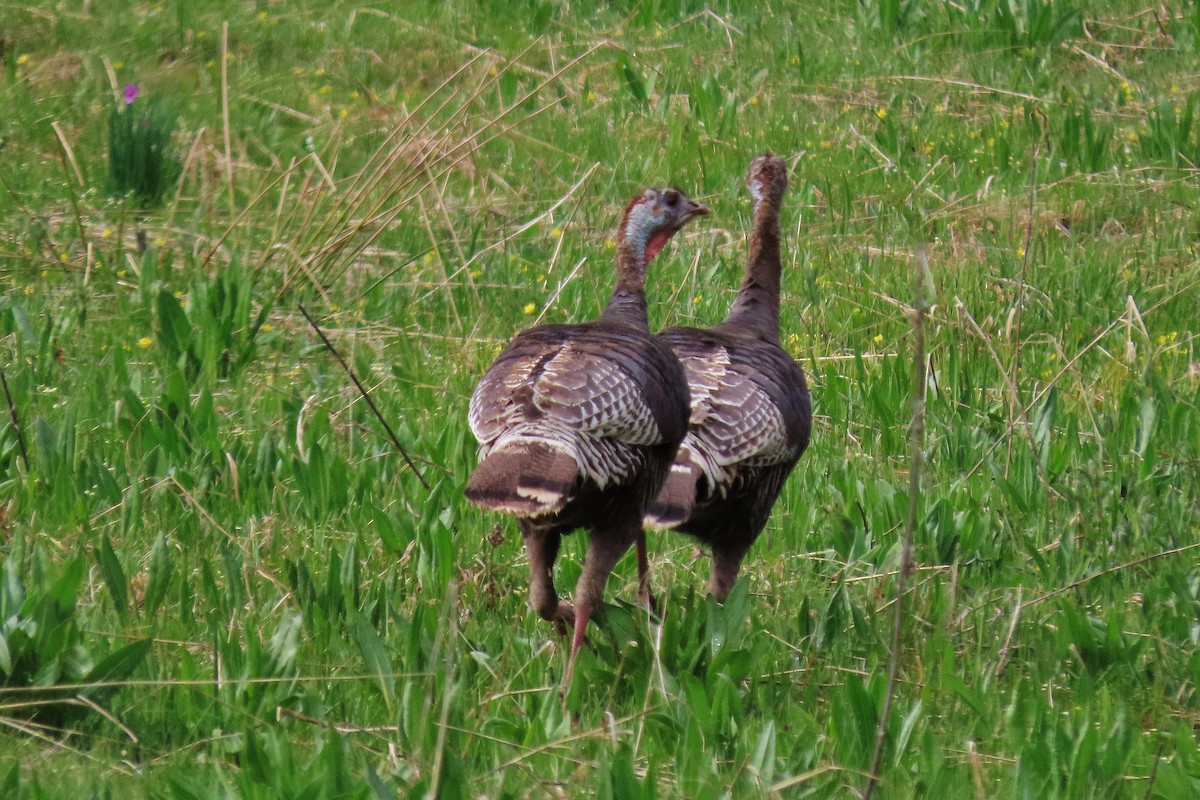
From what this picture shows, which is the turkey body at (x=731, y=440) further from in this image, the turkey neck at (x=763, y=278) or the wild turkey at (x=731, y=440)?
the turkey neck at (x=763, y=278)

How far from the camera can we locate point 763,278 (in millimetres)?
5781

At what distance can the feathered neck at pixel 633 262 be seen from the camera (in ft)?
16.9

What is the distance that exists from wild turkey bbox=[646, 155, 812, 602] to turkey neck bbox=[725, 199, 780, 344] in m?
0.17

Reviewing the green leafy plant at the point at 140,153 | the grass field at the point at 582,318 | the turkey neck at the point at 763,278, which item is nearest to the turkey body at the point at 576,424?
Answer: the grass field at the point at 582,318

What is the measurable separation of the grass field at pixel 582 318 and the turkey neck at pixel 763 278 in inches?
25.7

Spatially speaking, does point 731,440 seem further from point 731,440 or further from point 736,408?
point 736,408

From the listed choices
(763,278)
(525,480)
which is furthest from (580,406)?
(763,278)

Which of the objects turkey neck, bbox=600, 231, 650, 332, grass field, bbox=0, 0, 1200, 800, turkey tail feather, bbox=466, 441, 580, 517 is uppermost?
turkey neck, bbox=600, 231, 650, 332

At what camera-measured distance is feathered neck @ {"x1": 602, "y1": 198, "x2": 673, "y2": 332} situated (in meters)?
5.14

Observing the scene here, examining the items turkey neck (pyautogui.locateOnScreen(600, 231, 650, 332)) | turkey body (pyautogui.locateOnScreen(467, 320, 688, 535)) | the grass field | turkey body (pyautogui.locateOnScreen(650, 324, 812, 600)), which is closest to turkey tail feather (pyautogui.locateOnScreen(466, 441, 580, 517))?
turkey body (pyautogui.locateOnScreen(467, 320, 688, 535))

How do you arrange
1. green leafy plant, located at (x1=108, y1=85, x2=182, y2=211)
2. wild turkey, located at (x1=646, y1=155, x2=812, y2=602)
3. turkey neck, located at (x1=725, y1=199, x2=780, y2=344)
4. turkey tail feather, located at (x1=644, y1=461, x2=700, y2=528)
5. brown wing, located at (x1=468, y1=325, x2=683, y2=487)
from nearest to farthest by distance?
brown wing, located at (x1=468, y1=325, x2=683, y2=487) → turkey tail feather, located at (x1=644, y1=461, x2=700, y2=528) → wild turkey, located at (x1=646, y1=155, x2=812, y2=602) → turkey neck, located at (x1=725, y1=199, x2=780, y2=344) → green leafy plant, located at (x1=108, y1=85, x2=182, y2=211)

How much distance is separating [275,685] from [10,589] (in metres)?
0.75

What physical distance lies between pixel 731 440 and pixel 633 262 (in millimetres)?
845

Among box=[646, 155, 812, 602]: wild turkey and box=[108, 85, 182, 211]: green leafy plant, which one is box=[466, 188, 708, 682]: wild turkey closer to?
box=[646, 155, 812, 602]: wild turkey
